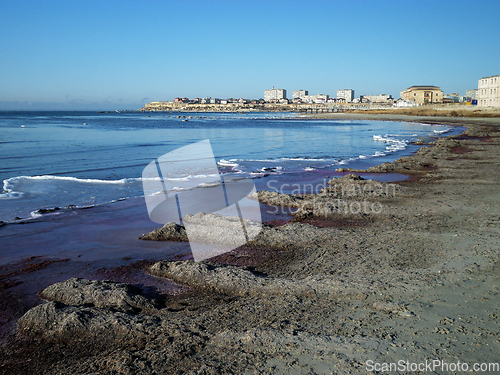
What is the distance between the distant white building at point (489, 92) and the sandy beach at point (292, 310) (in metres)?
79.7

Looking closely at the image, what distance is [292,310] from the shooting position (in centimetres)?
409

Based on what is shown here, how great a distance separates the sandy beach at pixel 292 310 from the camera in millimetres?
3238

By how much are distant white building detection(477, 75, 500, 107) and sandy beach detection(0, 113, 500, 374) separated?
262 feet

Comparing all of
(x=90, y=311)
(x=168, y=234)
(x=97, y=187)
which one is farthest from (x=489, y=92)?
(x=90, y=311)

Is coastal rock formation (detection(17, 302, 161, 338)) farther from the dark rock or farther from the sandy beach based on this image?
the dark rock

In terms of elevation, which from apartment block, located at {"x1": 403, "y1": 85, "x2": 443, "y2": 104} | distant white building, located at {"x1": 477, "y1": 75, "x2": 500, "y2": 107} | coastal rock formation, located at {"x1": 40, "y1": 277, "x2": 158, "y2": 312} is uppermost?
apartment block, located at {"x1": 403, "y1": 85, "x2": 443, "y2": 104}

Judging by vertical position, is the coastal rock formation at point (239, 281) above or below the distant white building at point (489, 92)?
below

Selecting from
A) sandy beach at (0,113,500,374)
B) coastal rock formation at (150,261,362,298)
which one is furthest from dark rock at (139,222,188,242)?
coastal rock formation at (150,261,362,298)

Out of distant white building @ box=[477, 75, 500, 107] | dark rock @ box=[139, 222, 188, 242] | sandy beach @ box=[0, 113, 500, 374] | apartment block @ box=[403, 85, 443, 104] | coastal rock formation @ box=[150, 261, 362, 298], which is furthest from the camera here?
apartment block @ box=[403, 85, 443, 104]

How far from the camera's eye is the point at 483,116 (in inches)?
2382

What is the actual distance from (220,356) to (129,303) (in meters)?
1.60

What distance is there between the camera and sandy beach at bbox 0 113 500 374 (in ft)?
10.6

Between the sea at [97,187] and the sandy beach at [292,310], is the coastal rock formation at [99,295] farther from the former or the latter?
the sea at [97,187]

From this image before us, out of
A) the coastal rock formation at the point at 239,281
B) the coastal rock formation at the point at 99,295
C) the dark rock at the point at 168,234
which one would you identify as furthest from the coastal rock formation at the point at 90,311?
the dark rock at the point at 168,234
